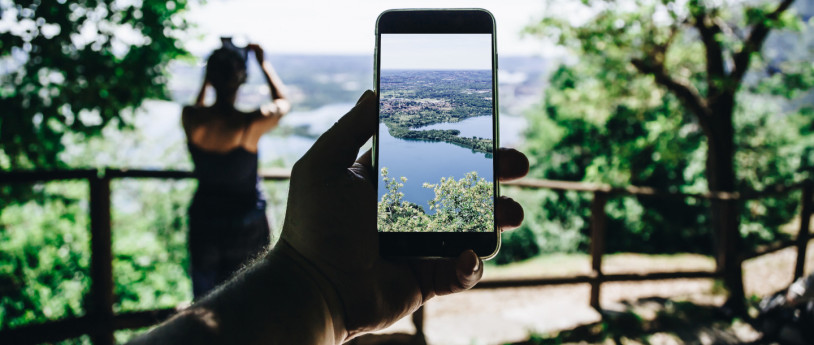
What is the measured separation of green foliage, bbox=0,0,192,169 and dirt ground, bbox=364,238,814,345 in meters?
2.58

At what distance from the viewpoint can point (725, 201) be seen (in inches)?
205

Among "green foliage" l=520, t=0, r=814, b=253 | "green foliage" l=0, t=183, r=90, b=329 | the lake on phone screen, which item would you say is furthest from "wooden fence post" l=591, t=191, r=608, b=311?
Answer: "green foliage" l=0, t=183, r=90, b=329

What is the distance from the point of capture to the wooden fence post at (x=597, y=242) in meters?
4.16

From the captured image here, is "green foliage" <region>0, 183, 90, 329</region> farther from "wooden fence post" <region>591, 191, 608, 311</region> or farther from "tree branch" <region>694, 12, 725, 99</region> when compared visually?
"tree branch" <region>694, 12, 725, 99</region>

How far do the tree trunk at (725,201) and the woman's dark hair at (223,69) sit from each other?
4996 millimetres

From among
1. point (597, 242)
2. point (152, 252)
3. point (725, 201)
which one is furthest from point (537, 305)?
point (152, 252)

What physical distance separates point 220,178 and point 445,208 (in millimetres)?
1703

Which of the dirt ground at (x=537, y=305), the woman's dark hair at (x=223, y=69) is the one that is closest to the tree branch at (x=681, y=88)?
the dirt ground at (x=537, y=305)

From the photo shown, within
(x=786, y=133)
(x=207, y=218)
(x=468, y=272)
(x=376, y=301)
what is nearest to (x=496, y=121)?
(x=468, y=272)

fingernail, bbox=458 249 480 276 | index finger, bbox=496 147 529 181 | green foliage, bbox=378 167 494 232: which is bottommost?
fingernail, bbox=458 249 480 276

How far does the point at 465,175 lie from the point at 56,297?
11.7 ft

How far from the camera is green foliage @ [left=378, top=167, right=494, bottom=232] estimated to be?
1404 mm

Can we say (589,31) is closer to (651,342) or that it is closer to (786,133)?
(651,342)

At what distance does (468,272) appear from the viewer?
1296 millimetres
